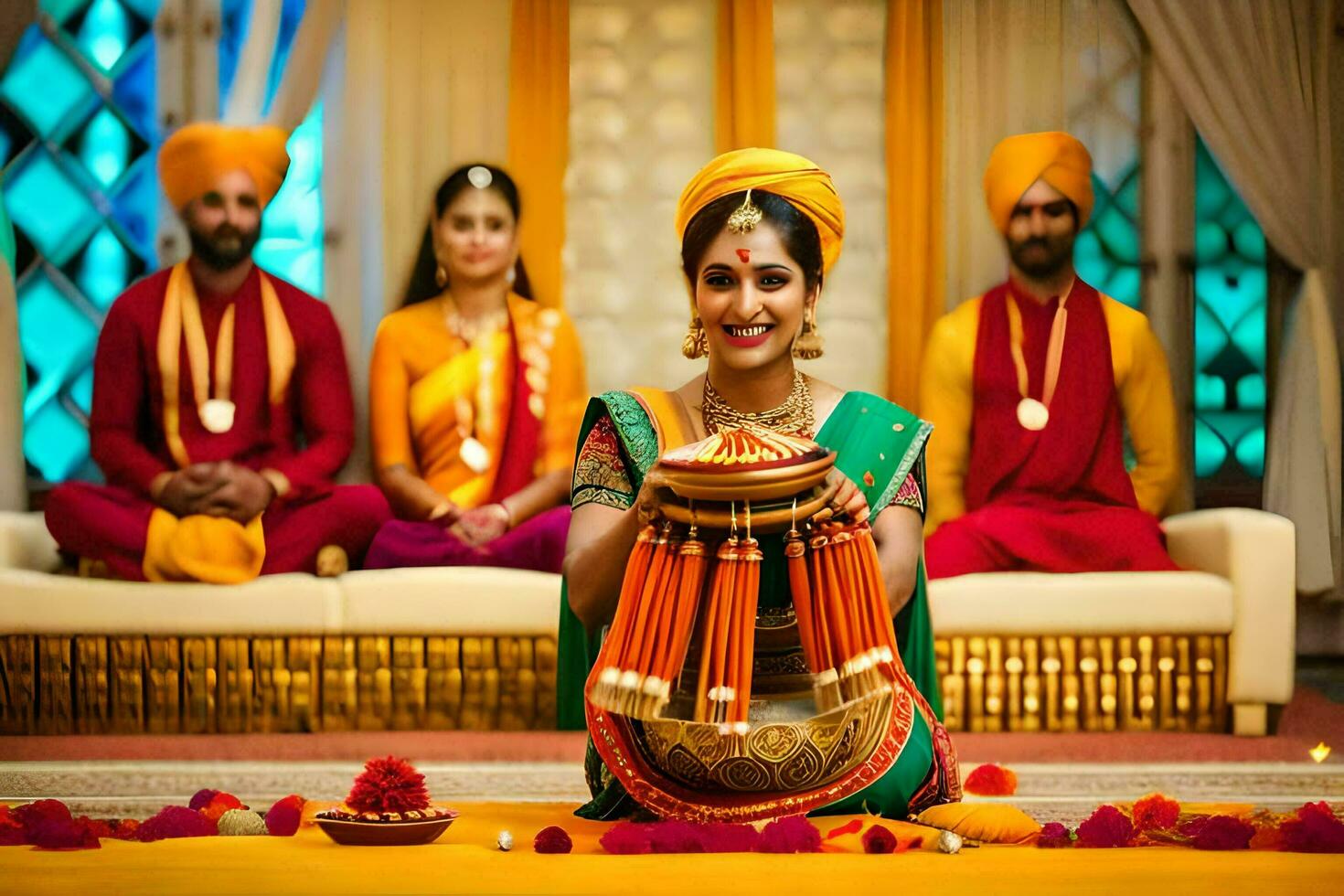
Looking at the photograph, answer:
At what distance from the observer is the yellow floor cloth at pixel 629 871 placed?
1769 millimetres

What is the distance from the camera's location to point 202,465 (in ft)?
15.9

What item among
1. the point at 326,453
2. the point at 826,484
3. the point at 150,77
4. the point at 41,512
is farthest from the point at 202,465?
the point at 826,484

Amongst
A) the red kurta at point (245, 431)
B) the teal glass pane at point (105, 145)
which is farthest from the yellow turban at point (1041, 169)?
the teal glass pane at point (105, 145)

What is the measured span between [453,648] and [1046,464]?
1792 millimetres

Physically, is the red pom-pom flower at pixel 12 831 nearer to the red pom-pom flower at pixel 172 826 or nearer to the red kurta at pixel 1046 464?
the red pom-pom flower at pixel 172 826

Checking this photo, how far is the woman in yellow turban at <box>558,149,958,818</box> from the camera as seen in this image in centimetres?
238

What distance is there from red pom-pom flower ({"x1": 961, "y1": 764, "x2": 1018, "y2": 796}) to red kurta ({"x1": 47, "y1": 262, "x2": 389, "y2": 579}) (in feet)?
7.64

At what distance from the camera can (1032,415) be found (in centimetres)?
516

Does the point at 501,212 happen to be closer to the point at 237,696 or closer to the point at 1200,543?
the point at 237,696

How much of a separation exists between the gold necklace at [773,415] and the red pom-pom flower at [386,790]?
0.67m

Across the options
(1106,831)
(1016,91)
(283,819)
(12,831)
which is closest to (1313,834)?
(1106,831)

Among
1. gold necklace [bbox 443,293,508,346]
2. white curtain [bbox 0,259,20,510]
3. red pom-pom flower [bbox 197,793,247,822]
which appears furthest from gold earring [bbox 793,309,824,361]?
white curtain [bbox 0,259,20,510]

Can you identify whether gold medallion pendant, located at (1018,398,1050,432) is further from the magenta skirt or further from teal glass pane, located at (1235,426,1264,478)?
the magenta skirt

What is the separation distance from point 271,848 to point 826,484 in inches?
30.8
